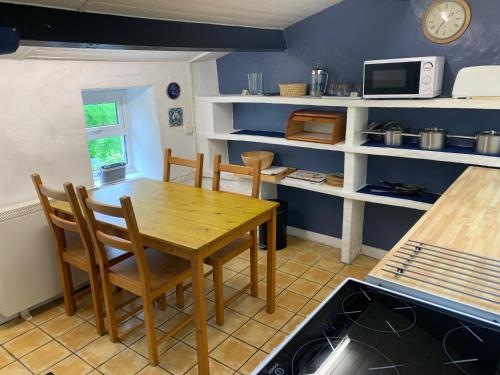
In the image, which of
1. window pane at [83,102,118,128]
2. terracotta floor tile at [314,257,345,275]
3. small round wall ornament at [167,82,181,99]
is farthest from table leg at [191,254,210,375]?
small round wall ornament at [167,82,181,99]

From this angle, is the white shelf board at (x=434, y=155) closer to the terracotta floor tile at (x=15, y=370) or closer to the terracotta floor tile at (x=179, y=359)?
the terracotta floor tile at (x=179, y=359)

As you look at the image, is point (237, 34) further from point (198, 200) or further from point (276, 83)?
point (198, 200)

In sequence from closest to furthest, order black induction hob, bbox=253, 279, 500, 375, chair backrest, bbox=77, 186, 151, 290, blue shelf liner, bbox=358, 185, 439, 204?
black induction hob, bbox=253, 279, 500, 375 → chair backrest, bbox=77, 186, 151, 290 → blue shelf liner, bbox=358, 185, 439, 204

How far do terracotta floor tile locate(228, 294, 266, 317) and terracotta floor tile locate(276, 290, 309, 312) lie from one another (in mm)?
128

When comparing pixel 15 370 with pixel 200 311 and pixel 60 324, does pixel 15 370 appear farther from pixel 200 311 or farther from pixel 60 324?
pixel 200 311

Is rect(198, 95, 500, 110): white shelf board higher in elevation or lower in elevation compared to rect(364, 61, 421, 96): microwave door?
lower

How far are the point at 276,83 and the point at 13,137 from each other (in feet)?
6.99

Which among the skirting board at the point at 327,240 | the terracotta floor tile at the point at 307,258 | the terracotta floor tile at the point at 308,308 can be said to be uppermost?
the skirting board at the point at 327,240

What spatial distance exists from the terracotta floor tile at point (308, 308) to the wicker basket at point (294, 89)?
1.65 m

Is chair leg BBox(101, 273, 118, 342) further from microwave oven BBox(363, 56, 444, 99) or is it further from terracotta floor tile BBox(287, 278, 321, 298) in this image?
microwave oven BBox(363, 56, 444, 99)

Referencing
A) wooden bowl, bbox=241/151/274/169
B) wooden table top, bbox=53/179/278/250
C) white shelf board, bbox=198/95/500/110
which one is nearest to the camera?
wooden table top, bbox=53/179/278/250

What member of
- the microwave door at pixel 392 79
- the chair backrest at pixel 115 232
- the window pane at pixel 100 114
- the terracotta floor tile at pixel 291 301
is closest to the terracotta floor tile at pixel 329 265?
the terracotta floor tile at pixel 291 301

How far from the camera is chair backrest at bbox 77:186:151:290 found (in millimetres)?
1890

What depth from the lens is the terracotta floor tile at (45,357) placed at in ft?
7.29
